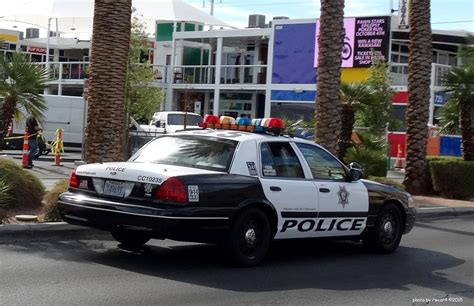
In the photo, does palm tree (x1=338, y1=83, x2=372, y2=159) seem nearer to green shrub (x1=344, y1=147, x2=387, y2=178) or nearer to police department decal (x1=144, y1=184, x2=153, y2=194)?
green shrub (x1=344, y1=147, x2=387, y2=178)

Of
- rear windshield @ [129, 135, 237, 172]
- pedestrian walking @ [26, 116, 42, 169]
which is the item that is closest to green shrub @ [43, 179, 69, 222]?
rear windshield @ [129, 135, 237, 172]

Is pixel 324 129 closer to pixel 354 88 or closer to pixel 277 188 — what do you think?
pixel 354 88

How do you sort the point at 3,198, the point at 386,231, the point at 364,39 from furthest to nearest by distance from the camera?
the point at 364,39, the point at 386,231, the point at 3,198

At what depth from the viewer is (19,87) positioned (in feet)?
35.9

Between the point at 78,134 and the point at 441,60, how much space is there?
21.3 metres

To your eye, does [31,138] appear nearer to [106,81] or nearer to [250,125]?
[106,81]

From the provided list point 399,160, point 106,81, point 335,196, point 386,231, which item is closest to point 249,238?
point 335,196

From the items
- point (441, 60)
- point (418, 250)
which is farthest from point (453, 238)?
point (441, 60)

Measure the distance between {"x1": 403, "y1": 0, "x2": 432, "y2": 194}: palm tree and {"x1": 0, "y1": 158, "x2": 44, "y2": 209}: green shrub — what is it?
10.2 metres

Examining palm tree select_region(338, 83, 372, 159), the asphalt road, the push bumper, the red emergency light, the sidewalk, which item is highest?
palm tree select_region(338, 83, 372, 159)

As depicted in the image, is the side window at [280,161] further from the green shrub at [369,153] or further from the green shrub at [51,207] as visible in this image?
the green shrub at [369,153]

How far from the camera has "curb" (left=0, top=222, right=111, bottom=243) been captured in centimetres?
926

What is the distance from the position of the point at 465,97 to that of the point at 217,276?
12.3 metres

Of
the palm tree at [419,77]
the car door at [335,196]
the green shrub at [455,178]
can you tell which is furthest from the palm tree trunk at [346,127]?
the car door at [335,196]
